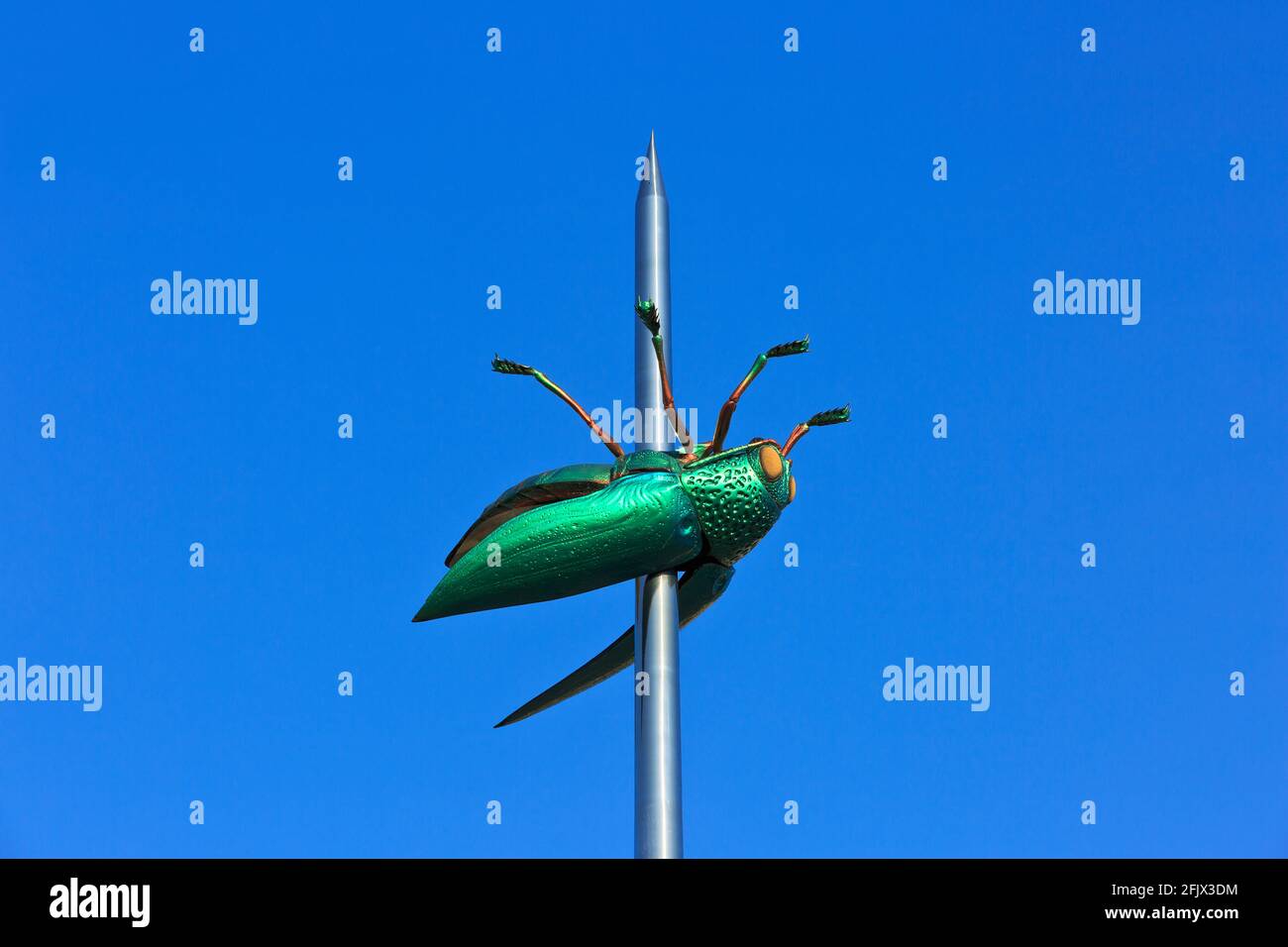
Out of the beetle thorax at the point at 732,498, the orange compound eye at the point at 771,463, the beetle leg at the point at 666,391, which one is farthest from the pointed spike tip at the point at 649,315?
the orange compound eye at the point at 771,463

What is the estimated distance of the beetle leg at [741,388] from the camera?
90.4 ft

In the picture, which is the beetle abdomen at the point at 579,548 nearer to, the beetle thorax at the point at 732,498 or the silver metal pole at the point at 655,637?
the beetle thorax at the point at 732,498

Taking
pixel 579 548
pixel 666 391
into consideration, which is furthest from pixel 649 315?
pixel 579 548

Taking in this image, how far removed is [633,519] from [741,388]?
8.22 feet

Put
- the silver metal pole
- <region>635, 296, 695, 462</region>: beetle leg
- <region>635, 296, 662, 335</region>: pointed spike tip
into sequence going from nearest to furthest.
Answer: the silver metal pole
<region>635, 296, 662, 335</region>: pointed spike tip
<region>635, 296, 695, 462</region>: beetle leg

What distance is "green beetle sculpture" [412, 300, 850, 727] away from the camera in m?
26.9

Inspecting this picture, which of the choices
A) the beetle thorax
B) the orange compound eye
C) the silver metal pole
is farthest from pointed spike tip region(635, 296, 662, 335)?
the orange compound eye

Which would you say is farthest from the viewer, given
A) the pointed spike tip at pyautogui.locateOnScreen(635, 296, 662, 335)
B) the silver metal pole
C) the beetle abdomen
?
the pointed spike tip at pyautogui.locateOnScreen(635, 296, 662, 335)

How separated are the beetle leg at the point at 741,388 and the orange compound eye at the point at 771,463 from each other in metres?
0.63

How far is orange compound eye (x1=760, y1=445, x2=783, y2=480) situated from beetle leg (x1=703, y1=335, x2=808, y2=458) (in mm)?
625

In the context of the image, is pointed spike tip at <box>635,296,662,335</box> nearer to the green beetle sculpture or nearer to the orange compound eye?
the green beetle sculpture

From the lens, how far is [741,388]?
90.4ft
